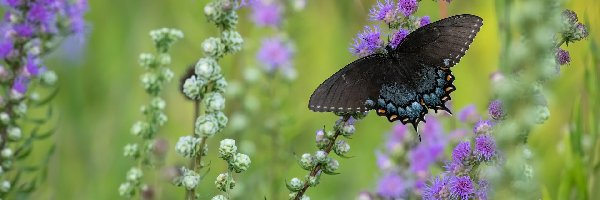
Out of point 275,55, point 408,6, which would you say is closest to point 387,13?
point 408,6

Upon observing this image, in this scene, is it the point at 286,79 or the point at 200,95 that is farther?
the point at 286,79

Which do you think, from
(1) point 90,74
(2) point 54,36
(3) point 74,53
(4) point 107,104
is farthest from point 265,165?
(1) point 90,74

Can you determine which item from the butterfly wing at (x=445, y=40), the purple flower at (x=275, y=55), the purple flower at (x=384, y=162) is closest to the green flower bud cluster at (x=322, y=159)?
the butterfly wing at (x=445, y=40)

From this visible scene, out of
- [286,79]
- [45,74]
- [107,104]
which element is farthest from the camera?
[107,104]

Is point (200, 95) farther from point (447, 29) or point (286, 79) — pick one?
point (286, 79)

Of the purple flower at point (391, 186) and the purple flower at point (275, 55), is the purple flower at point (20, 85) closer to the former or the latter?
the purple flower at point (391, 186)

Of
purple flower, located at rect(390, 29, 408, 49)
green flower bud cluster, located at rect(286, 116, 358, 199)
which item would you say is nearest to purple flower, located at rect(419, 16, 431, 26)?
purple flower, located at rect(390, 29, 408, 49)
